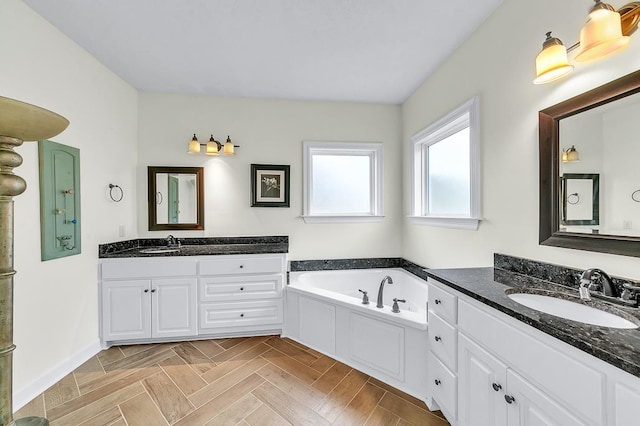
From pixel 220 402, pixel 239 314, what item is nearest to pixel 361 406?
pixel 220 402

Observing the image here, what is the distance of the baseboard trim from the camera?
182cm

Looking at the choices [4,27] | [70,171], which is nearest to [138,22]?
[4,27]

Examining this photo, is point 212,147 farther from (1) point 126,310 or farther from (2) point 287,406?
(2) point 287,406

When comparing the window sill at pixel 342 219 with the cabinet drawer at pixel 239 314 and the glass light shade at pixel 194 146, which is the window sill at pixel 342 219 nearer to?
the cabinet drawer at pixel 239 314

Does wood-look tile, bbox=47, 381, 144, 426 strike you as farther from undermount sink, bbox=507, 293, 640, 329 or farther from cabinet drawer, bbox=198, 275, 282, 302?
undermount sink, bbox=507, 293, 640, 329

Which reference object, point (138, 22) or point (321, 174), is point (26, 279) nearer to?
point (138, 22)

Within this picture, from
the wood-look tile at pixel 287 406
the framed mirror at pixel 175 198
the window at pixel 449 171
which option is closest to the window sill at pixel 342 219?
the window at pixel 449 171

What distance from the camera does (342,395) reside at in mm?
1933

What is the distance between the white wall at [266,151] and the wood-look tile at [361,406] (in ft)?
5.32

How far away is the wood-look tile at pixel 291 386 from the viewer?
6.20 feet

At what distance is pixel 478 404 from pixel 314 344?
1505 mm

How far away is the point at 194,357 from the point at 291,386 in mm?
984

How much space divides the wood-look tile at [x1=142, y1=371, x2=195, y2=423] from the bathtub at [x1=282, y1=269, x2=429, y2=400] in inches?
42.0

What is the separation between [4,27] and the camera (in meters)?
1.75
